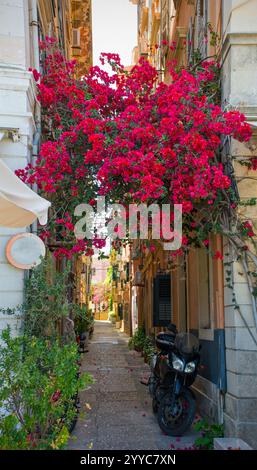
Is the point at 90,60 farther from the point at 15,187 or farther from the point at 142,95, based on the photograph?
the point at 15,187

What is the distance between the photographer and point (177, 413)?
7.92 metres

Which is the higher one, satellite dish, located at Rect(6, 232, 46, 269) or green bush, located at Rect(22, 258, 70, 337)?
satellite dish, located at Rect(6, 232, 46, 269)

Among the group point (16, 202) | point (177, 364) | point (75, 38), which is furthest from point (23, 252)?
point (75, 38)

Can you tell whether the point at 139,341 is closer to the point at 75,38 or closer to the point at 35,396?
the point at 75,38

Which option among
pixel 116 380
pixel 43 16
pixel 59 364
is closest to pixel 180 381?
pixel 59 364

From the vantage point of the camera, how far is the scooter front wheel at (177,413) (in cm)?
785

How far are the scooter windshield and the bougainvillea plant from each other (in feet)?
4.79

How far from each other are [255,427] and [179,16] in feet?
35.0

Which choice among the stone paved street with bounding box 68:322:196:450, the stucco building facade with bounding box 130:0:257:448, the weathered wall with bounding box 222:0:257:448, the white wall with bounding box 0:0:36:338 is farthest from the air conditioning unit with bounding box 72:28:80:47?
the weathered wall with bounding box 222:0:257:448

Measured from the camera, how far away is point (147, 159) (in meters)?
6.68

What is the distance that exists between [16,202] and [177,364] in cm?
406

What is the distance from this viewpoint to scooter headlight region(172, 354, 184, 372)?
797 centimetres

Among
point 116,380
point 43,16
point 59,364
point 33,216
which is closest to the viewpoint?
point 59,364

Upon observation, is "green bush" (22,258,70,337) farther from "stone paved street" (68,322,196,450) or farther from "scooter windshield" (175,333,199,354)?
"scooter windshield" (175,333,199,354)
